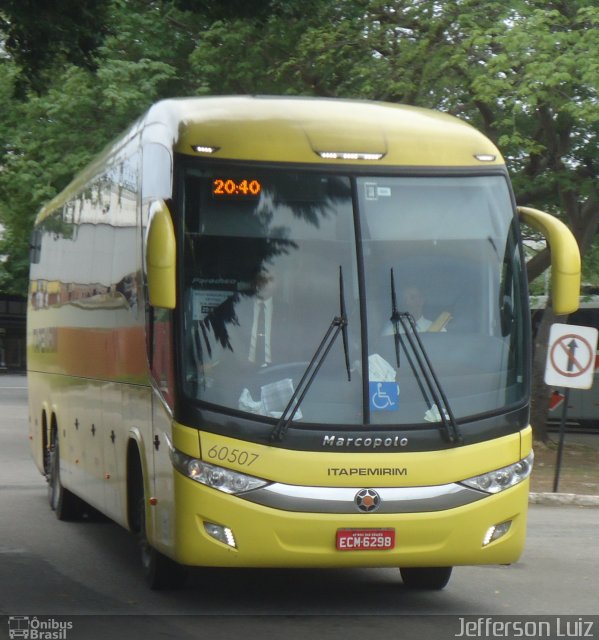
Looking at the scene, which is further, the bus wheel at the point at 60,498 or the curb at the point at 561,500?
the curb at the point at 561,500

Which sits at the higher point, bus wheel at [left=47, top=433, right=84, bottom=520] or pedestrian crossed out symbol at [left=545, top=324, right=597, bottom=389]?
pedestrian crossed out symbol at [left=545, top=324, right=597, bottom=389]

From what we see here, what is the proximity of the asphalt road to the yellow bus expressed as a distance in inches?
15.1

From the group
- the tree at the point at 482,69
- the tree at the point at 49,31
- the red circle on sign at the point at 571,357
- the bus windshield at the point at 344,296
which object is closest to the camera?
the bus windshield at the point at 344,296

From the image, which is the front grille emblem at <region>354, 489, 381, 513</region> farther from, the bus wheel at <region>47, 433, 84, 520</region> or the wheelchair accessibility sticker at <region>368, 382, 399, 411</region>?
the bus wheel at <region>47, 433, 84, 520</region>

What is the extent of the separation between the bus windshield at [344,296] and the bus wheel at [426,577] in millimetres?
1557

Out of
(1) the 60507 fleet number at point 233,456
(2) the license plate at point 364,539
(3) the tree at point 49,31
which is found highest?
(3) the tree at point 49,31

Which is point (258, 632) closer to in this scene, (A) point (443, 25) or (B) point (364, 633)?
(B) point (364, 633)

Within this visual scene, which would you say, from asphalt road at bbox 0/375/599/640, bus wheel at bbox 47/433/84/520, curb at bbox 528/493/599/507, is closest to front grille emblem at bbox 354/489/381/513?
asphalt road at bbox 0/375/599/640

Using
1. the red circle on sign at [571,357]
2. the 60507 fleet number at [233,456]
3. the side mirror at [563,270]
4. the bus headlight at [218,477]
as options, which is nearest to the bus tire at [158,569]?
the bus headlight at [218,477]

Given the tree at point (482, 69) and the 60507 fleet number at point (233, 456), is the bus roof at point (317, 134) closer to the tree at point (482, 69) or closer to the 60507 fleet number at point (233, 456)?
the 60507 fleet number at point (233, 456)

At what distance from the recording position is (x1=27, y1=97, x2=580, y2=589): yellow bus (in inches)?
328

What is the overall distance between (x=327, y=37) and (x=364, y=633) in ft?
49.5

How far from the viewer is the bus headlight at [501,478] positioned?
8.55 m

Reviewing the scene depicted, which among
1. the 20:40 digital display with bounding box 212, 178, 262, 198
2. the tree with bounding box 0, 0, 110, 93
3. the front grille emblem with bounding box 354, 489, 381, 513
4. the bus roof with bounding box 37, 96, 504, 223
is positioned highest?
the tree with bounding box 0, 0, 110, 93
